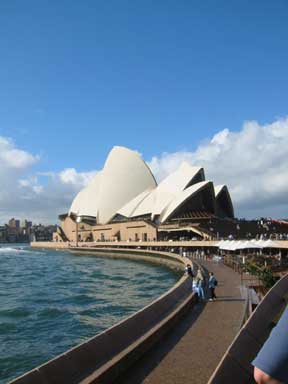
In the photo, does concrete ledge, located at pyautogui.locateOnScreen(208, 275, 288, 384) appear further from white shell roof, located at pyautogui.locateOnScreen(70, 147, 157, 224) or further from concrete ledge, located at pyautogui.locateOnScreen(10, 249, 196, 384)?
white shell roof, located at pyautogui.locateOnScreen(70, 147, 157, 224)

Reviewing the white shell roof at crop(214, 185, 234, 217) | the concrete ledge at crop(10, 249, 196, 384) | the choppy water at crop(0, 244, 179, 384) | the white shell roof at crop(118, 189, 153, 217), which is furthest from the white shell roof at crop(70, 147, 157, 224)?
the concrete ledge at crop(10, 249, 196, 384)

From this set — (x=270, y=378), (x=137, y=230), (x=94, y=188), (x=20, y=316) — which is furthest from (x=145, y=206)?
(x=270, y=378)

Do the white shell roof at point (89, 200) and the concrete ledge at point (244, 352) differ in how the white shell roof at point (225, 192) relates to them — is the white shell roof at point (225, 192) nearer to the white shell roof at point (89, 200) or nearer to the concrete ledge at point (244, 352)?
the white shell roof at point (89, 200)

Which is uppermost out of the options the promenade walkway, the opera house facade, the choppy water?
the opera house facade

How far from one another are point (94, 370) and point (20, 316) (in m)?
10.5

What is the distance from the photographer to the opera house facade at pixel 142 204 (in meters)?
60.9

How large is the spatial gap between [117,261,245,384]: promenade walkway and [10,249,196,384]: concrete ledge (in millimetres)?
204

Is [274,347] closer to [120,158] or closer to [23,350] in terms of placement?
[23,350]

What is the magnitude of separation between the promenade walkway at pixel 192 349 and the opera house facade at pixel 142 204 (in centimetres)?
4108

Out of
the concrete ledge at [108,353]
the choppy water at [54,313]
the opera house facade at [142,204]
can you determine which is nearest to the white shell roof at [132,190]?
the opera house facade at [142,204]

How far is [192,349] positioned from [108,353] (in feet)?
5.54

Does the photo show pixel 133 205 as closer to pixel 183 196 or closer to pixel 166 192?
pixel 166 192

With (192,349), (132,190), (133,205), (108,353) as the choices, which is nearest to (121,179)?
(132,190)

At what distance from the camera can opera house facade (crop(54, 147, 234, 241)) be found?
60.9 m
